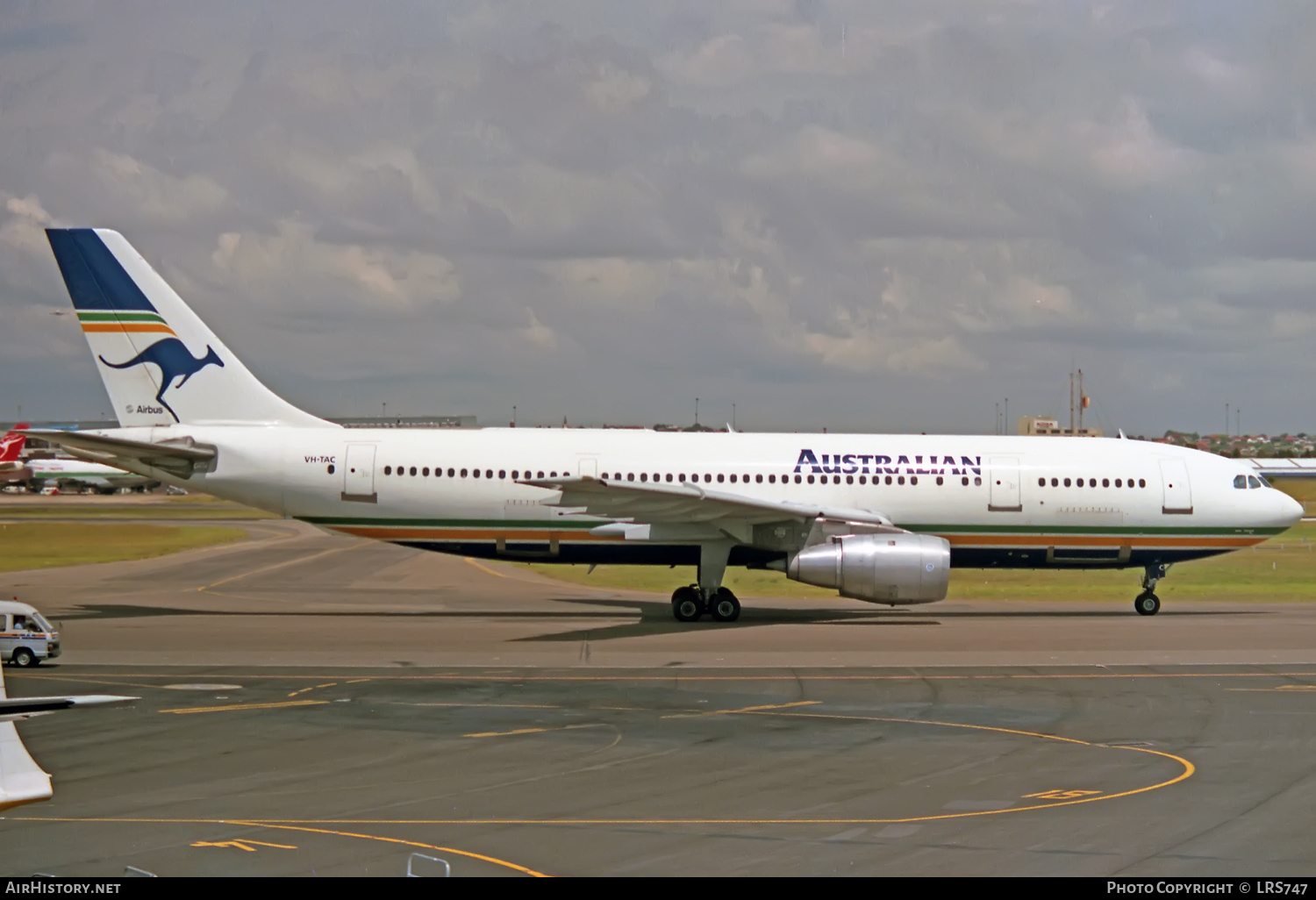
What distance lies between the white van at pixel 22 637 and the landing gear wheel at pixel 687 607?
49.5 ft

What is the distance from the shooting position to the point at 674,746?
1841 cm

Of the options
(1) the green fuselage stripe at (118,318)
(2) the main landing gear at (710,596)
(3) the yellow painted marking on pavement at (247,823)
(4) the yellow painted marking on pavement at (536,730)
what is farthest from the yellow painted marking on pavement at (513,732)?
(1) the green fuselage stripe at (118,318)

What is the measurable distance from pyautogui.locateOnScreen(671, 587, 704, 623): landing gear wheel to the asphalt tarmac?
100 centimetres

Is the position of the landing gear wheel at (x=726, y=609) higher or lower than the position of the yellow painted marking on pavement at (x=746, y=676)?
higher

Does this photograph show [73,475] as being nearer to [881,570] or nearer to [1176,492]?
[881,570]

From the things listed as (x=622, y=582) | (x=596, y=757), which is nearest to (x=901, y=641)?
(x=596, y=757)

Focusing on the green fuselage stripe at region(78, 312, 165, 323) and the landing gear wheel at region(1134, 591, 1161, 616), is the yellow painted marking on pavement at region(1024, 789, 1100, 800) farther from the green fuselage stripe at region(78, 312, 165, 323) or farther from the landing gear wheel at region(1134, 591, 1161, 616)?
the green fuselage stripe at region(78, 312, 165, 323)

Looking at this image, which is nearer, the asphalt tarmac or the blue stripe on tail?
the asphalt tarmac

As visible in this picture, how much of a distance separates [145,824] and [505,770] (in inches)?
176

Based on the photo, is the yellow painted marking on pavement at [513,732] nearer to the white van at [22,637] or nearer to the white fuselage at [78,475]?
the white van at [22,637]

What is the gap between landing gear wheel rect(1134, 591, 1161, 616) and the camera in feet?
119

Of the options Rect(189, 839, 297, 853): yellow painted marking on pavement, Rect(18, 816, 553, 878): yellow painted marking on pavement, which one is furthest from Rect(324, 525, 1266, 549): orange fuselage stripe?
Rect(189, 839, 297, 853): yellow painted marking on pavement

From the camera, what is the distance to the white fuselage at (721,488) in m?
35.3
